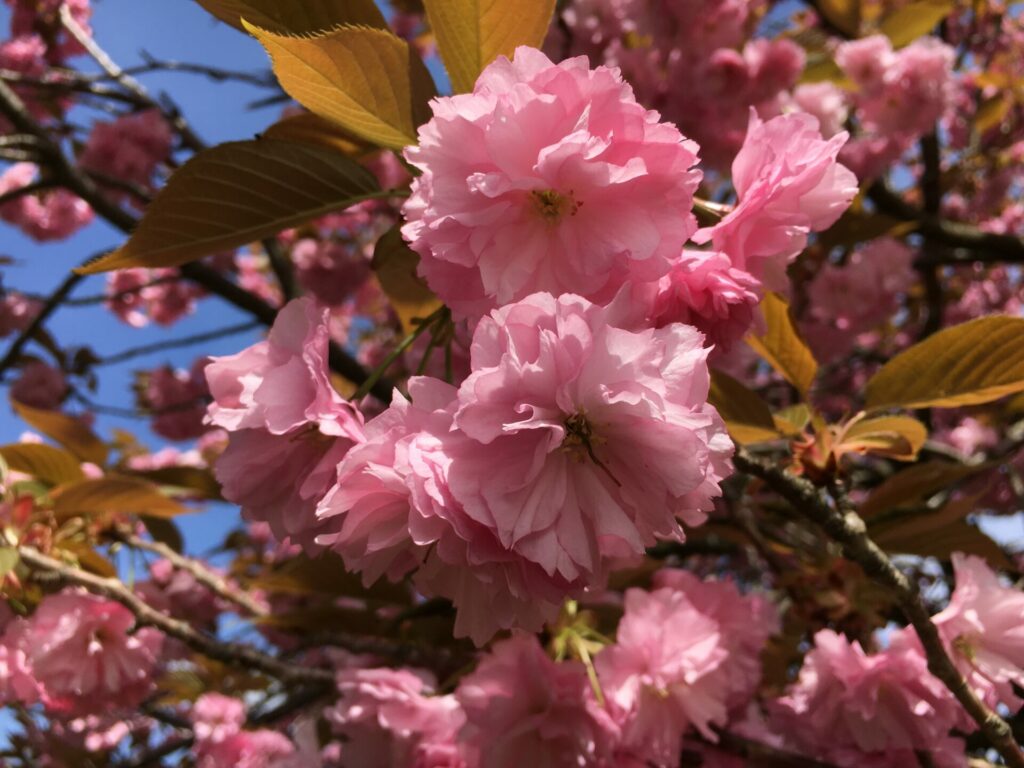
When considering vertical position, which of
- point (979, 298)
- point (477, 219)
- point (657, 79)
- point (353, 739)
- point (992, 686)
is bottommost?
point (979, 298)

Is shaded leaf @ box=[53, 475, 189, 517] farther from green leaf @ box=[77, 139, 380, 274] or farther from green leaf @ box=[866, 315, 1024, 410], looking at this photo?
green leaf @ box=[866, 315, 1024, 410]

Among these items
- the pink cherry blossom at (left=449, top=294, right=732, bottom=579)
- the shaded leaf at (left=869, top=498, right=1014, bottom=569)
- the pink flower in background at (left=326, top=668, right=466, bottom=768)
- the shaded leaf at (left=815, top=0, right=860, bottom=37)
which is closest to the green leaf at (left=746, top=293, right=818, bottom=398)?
the shaded leaf at (left=869, top=498, right=1014, bottom=569)

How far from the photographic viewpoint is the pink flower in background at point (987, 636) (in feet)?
3.38

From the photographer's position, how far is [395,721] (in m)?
1.29

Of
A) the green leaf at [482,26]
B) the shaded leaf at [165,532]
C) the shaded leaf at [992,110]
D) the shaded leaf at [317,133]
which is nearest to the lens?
the green leaf at [482,26]

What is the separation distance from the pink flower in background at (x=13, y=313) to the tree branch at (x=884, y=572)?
15.1ft

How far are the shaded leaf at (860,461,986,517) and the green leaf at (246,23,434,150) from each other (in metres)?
0.96

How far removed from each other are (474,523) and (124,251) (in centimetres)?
55

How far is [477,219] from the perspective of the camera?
27.7 inches

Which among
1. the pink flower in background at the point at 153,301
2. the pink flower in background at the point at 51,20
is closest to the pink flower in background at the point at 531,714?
the pink flower in background at the point at 51,20

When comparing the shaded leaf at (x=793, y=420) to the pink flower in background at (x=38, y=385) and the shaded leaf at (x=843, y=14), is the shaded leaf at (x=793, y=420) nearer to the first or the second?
the shaded leaf at (x=843, y=14)

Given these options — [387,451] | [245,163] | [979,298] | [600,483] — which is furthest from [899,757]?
[979,298]

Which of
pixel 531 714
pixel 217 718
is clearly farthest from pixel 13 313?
pixel 531 714

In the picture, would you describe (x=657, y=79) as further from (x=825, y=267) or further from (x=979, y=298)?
(x=979, y=298)
